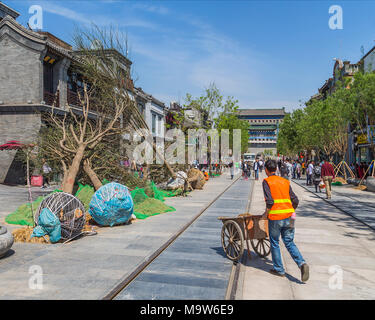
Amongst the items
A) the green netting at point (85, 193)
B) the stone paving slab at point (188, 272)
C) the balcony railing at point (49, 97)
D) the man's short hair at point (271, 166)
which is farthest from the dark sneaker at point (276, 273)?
the balcony railing at point (49, 97)

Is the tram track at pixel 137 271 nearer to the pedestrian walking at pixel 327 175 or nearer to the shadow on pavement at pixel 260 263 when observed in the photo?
the shadow on pavement at pixel 260 263

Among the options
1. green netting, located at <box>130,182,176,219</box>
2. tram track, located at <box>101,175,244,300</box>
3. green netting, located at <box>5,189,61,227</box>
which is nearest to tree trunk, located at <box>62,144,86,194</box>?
green netting, located at <box>5,189,61,227</box>

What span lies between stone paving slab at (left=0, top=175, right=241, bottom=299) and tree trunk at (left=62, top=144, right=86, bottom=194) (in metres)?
A: 2.28

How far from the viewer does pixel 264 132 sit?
422 ft

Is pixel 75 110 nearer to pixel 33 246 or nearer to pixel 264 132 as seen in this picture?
pixel 33 246

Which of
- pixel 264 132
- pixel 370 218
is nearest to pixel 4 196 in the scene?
pixel 370 218

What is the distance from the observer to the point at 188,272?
5.50 meters

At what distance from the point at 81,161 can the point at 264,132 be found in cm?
12211

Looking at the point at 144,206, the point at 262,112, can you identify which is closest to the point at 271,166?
the point at 144,206

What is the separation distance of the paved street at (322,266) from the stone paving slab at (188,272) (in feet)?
1.41

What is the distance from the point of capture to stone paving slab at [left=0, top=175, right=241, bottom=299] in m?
4.68

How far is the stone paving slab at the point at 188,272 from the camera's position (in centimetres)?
462

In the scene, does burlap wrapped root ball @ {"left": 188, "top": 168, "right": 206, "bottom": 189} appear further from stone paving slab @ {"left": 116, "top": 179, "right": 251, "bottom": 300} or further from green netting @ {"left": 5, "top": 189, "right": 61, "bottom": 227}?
stone paving slab @ {"left": 116, "top": 179, "right": 251, "bottom": 300}

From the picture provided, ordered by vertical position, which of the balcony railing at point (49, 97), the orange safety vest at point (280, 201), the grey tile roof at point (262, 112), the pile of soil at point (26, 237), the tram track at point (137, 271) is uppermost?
the grey tile roof at point (262, 112)
